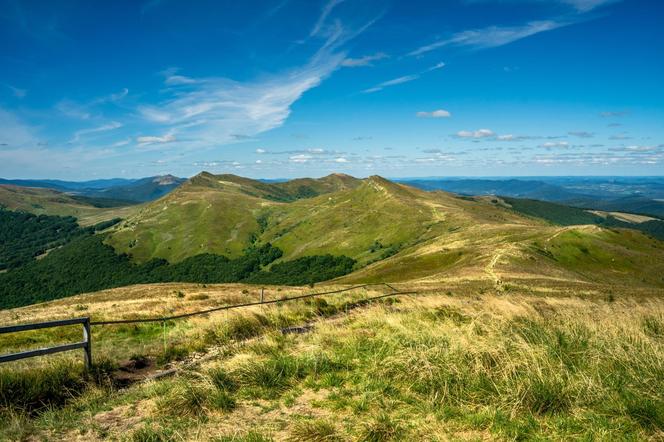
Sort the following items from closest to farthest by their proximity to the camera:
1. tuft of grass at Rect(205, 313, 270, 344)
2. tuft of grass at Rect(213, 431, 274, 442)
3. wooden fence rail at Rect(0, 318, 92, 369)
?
tuft of grass at Rect(213, 431, 274, 442) → wooden fence rail at Rect(0, 318, 92, 369) → tuft of grass at Rect(205, 313, 270, 344)

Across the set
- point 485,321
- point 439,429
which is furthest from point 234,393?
point 485,321

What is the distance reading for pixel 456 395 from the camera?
333 inches

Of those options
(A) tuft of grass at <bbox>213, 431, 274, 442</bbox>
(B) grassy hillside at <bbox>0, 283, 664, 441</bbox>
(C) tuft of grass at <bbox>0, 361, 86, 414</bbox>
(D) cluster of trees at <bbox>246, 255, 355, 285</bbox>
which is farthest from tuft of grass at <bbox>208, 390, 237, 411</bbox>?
(D) cluster of trees at <bbox>246, 255, 355, 285</bbox>

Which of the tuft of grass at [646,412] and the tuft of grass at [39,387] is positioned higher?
the tuft of grass at [646,412]

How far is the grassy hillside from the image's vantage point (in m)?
7.25

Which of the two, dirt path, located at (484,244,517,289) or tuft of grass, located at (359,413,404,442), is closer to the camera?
tuft of grass, located at (359,413,404,442)

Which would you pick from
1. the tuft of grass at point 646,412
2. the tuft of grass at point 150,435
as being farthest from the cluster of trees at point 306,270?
the tuft of grass at point 646,412

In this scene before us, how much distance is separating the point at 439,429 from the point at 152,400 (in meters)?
6.86

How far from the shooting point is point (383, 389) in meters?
9.27

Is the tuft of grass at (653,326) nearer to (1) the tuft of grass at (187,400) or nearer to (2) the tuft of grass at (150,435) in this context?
(1) the tuft of grass at (187,400)

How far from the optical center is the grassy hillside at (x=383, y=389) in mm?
7250

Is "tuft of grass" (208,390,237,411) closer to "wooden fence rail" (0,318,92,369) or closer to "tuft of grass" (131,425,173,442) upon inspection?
"tuft of grass" (131,425,173,442)

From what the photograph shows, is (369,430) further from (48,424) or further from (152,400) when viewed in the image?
(48,424)

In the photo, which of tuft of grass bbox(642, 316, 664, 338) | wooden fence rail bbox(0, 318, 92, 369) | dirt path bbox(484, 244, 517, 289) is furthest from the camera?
dirt path bbox(484, 244, 517, 289)
